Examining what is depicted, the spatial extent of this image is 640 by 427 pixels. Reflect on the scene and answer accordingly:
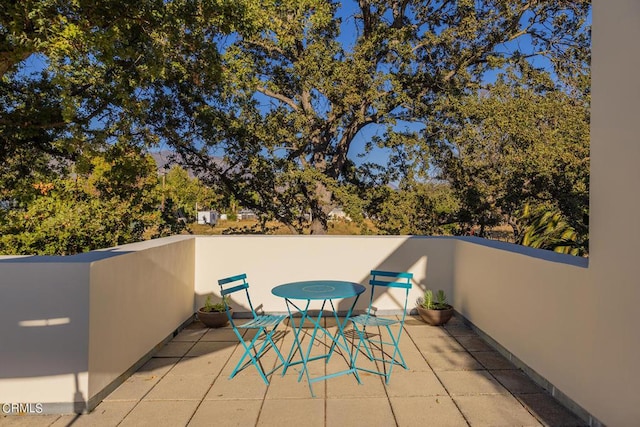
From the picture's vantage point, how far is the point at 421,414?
267 cm

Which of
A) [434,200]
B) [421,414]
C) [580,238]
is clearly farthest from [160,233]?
[580,238]

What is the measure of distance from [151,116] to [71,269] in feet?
23.4

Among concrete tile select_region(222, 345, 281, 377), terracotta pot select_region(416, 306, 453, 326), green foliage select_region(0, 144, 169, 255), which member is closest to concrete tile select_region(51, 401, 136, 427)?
concrete tile select_region(222, 345, 281, 377)

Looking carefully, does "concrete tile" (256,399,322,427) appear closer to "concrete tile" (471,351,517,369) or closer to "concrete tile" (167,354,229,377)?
"concrete tile" (167,354,229,377)

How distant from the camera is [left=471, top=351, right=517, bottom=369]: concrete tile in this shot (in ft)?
11.4

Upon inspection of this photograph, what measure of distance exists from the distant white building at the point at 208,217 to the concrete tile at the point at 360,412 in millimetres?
8789

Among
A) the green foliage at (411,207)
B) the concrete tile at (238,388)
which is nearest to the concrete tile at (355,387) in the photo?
the concrete tile at (238,388)

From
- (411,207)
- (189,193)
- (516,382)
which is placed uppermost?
(189,193)

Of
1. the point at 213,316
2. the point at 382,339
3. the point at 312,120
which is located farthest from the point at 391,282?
the point at 312,120

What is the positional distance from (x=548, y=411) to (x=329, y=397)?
57.8 inches

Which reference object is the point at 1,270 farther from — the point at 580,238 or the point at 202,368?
the point at 580,238

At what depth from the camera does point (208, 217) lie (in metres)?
11.6

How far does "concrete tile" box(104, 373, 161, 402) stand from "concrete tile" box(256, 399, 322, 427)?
957mm

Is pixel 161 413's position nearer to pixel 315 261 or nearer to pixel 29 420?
pixel 29 420
